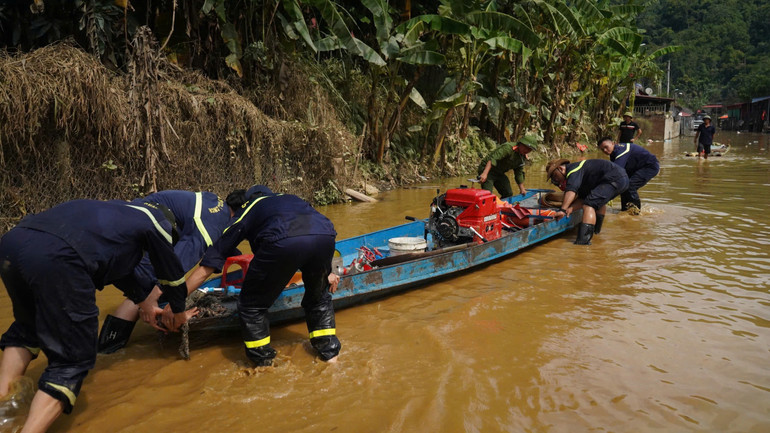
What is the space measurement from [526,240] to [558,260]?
51 cm

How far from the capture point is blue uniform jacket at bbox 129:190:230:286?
421cm

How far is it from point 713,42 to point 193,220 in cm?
9042

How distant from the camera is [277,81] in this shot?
10531mm

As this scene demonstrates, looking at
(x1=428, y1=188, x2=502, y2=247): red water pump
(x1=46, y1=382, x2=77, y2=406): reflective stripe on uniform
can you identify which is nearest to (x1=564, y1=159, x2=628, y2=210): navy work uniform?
(x1=428, y1=188, x2=502, y2=247): red water pump

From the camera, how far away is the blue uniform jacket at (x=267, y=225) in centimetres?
360

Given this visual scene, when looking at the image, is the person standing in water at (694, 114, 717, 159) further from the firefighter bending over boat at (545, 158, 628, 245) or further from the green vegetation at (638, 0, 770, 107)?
the green vegetation at (638, 0, 770, 107)

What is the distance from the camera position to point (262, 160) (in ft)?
31.5

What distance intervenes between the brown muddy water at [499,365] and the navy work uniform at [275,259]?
26cm

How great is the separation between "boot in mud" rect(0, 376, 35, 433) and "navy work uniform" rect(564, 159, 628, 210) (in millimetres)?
7089

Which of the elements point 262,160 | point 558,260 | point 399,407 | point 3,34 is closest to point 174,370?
point 399,407

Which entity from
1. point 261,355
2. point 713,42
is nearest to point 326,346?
point 261,355

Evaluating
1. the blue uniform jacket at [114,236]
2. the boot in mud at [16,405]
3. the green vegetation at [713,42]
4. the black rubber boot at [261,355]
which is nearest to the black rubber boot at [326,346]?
the black rubber boot at [261,355]

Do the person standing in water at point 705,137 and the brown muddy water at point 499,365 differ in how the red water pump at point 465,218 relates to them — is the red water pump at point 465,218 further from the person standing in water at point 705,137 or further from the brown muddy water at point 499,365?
the person standing in water at point 705,137

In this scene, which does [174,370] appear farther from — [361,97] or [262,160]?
[361,97]
